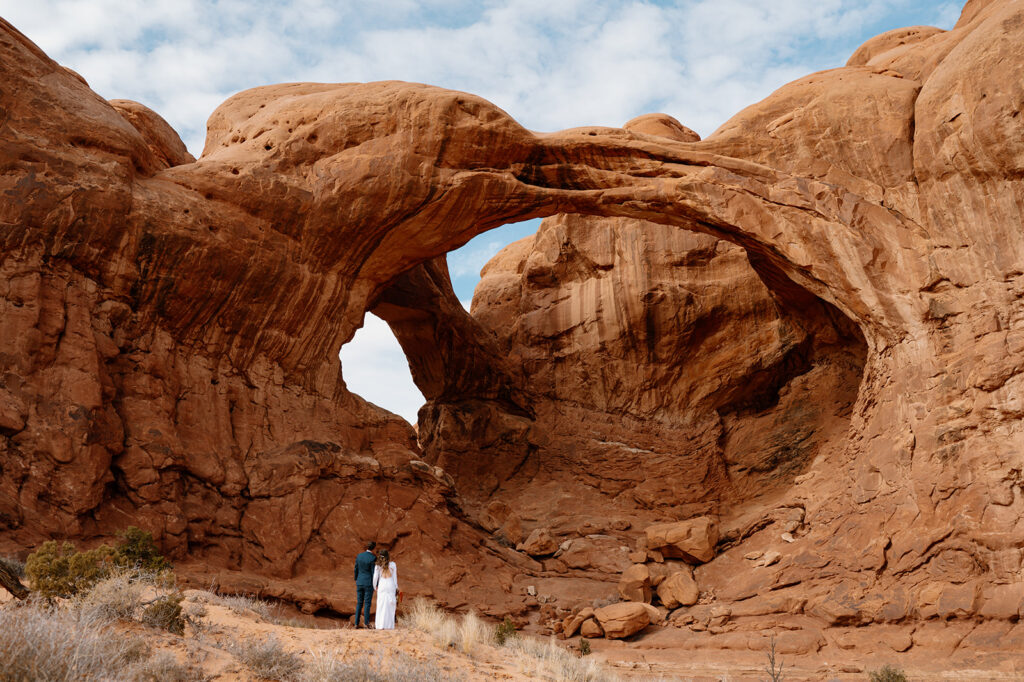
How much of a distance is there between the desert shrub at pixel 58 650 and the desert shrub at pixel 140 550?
4.63 m

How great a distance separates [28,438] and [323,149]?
7.63 meters

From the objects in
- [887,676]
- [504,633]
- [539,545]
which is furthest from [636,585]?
[887,676]

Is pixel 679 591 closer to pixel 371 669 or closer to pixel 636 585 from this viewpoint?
pixel 636 585

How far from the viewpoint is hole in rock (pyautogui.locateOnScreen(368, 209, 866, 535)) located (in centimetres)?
Answer: 2052

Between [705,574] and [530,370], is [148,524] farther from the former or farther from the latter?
[530,370]

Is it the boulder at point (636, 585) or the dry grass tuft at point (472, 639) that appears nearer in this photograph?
the dry grass tuft at point (472, 639)

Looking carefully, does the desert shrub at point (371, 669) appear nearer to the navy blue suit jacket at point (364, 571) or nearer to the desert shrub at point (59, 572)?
the desert shrub at point (59, 572)

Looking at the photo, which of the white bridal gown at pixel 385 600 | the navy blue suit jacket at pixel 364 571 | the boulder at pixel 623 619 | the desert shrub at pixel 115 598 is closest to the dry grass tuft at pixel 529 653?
the white bridal gown at pixel 385 600

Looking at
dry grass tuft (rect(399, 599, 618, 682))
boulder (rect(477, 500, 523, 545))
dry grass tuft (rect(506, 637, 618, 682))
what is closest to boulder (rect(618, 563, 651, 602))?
boulder (rect(477, 500, 523, 545))

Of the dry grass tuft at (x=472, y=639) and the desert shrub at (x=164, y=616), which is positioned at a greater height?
the desert shrub at (x=164, y=616)

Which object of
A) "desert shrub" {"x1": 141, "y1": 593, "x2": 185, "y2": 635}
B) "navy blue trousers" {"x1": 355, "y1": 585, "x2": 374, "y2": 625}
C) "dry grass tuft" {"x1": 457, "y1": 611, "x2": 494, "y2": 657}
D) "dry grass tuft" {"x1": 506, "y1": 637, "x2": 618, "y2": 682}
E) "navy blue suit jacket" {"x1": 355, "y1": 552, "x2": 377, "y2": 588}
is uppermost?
"navy blue suit jacket" {"x1": 355, "y1": 552, "x2": 377, "y2": 588}

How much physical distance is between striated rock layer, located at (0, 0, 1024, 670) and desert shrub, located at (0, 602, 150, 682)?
6530 millimetres

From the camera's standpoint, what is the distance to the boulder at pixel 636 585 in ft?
51.1

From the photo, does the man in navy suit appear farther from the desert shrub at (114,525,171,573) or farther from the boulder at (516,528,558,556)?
the boulder at (516,528,558,556)
